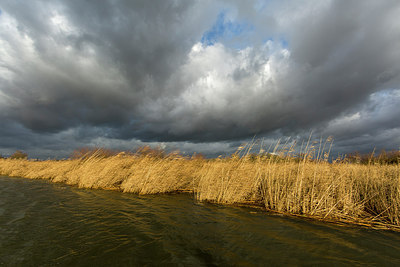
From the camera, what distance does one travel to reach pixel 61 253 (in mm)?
3982

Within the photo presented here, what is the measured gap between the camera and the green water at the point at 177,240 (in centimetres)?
389

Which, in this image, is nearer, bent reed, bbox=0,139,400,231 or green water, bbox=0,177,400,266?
green water, bbox=0,177,400,266

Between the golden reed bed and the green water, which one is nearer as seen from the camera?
the green water

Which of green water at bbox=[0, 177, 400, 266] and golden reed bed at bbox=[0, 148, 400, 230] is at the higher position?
golden reed bed at bbox=[0, 148, 400, 230]

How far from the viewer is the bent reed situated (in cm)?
695

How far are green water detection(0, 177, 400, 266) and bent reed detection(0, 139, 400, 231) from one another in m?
1.02

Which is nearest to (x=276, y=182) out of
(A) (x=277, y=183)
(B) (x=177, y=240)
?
(A) (x=277, y=183)

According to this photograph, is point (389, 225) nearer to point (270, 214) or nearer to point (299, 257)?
point (270, 214)

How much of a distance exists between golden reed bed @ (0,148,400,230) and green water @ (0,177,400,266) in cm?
104

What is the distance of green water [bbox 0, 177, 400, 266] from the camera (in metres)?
3.89

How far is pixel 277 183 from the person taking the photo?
27.1ft

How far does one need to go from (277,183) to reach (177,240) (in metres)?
5.61

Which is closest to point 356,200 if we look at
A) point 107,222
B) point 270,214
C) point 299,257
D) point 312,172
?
point 312,172

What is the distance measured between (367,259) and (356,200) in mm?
4306
